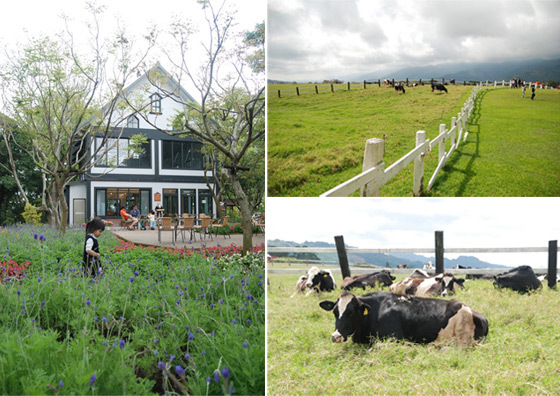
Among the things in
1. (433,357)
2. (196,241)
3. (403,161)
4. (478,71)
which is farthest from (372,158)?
(196,241)

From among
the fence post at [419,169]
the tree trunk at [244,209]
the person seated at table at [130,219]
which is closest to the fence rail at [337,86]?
the fence post at [419,169]

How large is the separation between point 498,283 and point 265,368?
117 centimetres

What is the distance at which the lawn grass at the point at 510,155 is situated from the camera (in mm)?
1779

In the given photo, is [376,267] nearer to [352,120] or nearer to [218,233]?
[352,120]

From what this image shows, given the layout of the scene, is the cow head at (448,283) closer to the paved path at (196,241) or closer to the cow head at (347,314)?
the cow head at (347,314)

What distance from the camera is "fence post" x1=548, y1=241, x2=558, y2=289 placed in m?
2.21

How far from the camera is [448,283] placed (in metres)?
2.24

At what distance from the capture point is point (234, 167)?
18.8 ft

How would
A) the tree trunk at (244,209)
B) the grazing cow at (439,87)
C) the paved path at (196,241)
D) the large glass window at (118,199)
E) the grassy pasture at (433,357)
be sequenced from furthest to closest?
the large glass window at (118,199), the paved path at (196,241), the tree trunk at (244,209), the grassy pasture at (433,357), the grazing cow at (439,87)

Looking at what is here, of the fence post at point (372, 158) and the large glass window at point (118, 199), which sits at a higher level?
the fence post at point (372, 158)

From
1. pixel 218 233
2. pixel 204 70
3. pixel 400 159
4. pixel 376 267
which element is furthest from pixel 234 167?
pixel 218 233

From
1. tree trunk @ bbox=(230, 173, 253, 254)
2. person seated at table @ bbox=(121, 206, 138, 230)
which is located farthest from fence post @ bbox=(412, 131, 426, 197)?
person seated at table @ bbox=(121, 206, 138, 230)

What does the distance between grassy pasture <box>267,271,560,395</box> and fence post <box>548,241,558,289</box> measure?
5 cm

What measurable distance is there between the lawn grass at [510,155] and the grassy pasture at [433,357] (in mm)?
616
